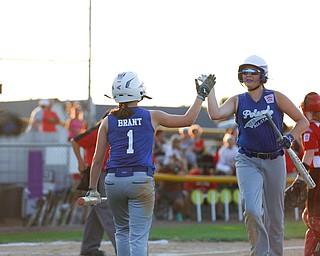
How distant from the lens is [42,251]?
40.8ft

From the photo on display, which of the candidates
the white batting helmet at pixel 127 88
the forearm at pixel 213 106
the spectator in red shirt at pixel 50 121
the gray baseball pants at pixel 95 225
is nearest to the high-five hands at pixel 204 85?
the forearm at pixel 213 106

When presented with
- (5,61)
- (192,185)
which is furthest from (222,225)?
(5,61)

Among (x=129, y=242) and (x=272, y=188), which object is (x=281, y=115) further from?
(x=129, y=242)

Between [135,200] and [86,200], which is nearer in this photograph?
[135,200]

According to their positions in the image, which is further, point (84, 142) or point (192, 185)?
point (192, 185)

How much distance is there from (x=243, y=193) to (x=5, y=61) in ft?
27.4

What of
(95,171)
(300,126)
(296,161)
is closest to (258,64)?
(300,126)

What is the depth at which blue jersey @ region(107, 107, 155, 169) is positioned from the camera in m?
8.05

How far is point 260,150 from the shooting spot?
8.92 meters

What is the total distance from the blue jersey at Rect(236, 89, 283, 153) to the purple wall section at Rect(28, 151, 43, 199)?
8599mm

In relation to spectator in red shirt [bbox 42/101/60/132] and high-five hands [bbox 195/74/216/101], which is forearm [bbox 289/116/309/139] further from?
spectator in red shirt [bbox 42/101/60/132]

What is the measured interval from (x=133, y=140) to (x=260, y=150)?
1.51m

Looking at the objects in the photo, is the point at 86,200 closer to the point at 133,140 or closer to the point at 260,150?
the point at 133,140

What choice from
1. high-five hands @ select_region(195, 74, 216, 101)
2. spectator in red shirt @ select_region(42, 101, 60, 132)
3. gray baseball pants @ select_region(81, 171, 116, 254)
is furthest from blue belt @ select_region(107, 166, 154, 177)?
spectator in red shirt @ select_region(42, 101, 60, 132)
